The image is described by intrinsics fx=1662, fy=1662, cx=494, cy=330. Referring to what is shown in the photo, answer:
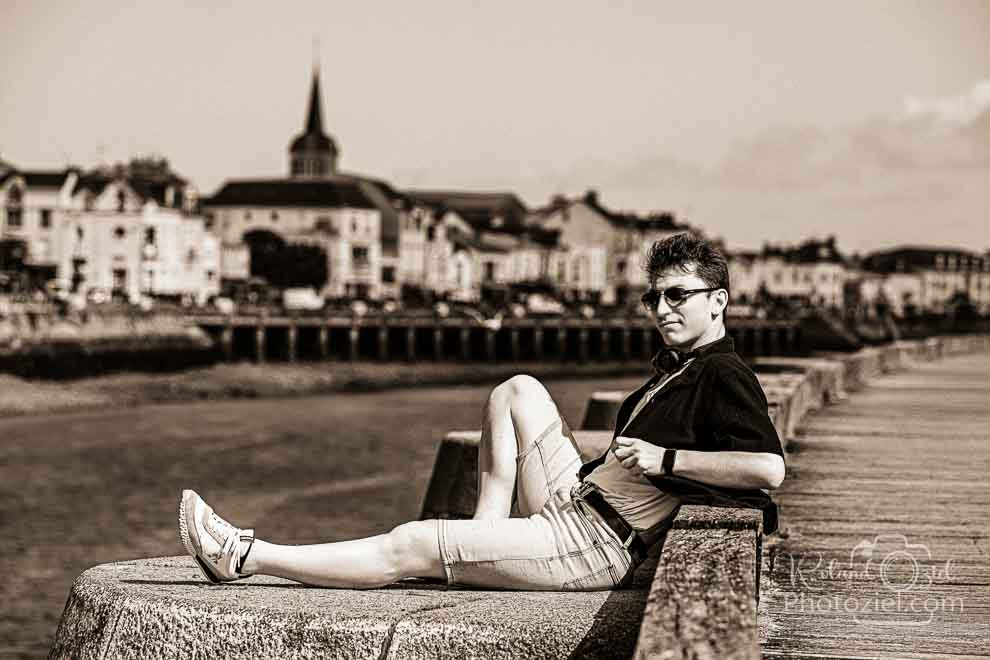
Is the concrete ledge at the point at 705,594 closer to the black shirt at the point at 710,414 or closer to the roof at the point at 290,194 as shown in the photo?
the black shirt at the point at 710,414

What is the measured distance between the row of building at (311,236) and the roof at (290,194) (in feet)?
0.56

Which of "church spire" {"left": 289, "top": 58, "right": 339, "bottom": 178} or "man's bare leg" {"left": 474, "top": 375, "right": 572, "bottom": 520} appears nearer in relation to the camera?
"man's bare leg" {"left": 474, "top": 375, "right": 572, "bottom": 520}

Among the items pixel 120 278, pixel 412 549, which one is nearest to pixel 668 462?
pixel 412 549

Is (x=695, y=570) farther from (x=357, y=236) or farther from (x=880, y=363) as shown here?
(x=357, y=236)

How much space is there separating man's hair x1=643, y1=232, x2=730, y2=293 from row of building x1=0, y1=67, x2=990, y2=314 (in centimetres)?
9557

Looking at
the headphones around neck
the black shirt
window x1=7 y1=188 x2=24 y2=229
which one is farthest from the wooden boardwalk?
window x1=7 y1=188 x2=24 y2=229

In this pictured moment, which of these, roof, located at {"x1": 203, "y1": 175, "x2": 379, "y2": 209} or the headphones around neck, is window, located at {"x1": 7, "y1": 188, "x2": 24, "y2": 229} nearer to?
roof, located at {"x1": 203, "y1": 175, "x2": 379, "y2": 209}

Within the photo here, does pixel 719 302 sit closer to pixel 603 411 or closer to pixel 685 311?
pixel 685 311

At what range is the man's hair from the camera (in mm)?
5820

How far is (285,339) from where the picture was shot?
91875 millimetres

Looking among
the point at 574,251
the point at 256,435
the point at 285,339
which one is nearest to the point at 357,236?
the point at 574,251

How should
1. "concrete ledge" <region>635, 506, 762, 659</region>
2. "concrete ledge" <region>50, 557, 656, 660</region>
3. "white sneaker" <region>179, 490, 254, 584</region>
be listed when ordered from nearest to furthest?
"concrete ledge" <region>635, 506, 762, 659</region> → "concrete ledge" <region>50, 557, 656, 660</region> → "white sneaker" <region>179, 490, 254, 584</region>

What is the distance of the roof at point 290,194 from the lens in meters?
140

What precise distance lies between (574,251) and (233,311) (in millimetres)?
88451
